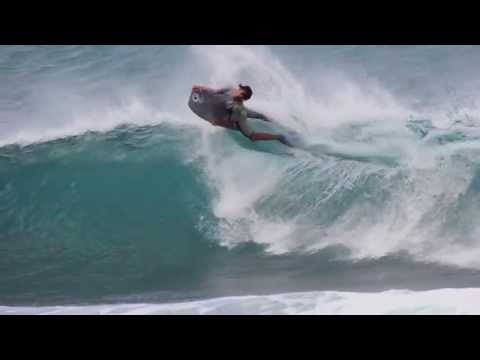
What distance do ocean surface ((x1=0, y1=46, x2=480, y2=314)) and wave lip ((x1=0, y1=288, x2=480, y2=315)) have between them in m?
0.35

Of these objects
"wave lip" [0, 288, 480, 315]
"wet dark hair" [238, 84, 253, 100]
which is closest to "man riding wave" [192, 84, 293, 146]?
"wet dark hair" [238, 84, 253, 100]

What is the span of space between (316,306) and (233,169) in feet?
5.46

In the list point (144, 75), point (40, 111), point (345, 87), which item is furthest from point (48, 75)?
point (345, 87)

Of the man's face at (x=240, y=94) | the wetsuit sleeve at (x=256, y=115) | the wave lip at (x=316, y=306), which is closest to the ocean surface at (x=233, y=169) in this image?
the wetsuit sleeve at (x=256, y=115)

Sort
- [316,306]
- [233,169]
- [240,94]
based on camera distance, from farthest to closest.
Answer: [233,169]
[240,94]
[316,306]

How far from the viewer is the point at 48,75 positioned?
650cm

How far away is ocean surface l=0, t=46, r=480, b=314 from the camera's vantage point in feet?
20.3

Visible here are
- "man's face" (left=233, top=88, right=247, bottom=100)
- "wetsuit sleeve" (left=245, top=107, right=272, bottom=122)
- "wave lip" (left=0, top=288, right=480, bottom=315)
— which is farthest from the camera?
"wetsuit sleeve" (left=245, top=107, right=272, bottom=122)

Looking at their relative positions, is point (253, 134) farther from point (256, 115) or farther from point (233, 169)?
point (233, 169)

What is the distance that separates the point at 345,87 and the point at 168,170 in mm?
1961

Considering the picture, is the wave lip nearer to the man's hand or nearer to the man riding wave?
the man riding wave

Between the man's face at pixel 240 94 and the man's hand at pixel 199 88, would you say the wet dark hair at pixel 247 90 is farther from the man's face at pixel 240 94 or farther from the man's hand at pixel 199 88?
the man's hand at pixel 199 88

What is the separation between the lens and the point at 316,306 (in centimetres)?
548

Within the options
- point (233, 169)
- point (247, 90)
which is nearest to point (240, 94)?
point (247, 90)
